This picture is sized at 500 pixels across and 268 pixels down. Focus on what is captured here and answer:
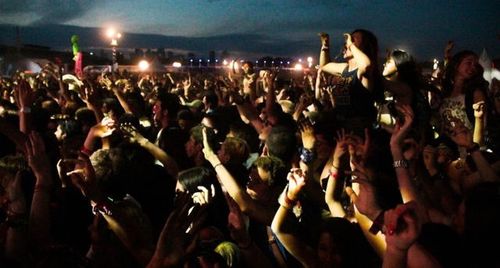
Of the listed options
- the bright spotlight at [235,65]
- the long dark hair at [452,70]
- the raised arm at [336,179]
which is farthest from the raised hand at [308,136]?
the bright spotlight at [235,65]

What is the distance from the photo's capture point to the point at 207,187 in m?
3.60

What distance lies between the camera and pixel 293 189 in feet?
9.48

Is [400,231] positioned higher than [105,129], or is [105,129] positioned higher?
[400,231]

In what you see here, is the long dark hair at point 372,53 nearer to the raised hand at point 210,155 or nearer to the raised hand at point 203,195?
the raised hand at point 210,155

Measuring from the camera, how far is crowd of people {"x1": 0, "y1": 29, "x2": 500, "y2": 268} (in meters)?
2.60

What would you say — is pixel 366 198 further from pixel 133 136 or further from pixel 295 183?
pixel 133 136

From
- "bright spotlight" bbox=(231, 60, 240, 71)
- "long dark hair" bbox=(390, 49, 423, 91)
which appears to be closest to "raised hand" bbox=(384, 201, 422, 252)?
"long dark hair" bbox=(390, 49, 423, 91)

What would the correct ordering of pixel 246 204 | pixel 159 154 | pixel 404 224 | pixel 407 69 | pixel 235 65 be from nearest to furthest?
1. pixel 404 224
2. pixel 246 204
3. pixel 407 69
4. pixel 159 154
5. pixel 235 65

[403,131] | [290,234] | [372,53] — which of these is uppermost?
[372,53]

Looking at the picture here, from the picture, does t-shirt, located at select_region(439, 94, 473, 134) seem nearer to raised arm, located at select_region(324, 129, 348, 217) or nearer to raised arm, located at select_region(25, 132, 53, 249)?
raised arm, located at select_region(324, 129, 348, 217)

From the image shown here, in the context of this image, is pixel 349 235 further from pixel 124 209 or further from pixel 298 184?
pixel 124 209

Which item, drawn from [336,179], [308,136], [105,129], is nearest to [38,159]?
[105,129]

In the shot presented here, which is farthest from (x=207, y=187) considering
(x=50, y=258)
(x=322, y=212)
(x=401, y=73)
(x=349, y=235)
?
(x=401, y=73)

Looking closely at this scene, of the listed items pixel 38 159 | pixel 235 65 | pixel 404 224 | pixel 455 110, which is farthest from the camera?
pixel 235 65
